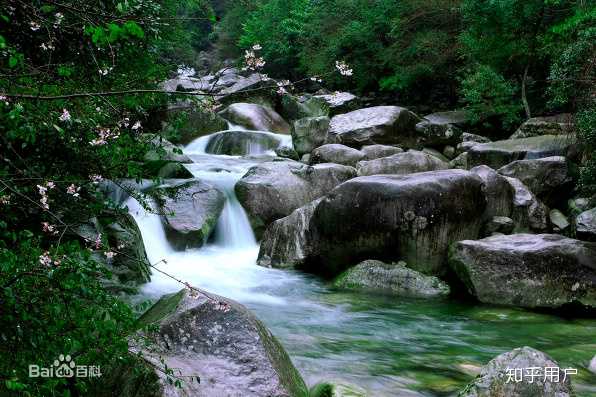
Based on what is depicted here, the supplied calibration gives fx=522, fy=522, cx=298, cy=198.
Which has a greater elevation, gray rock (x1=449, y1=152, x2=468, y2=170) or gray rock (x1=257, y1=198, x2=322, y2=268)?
gray rock (x1=449, y1=152, x2=468, y2=170)

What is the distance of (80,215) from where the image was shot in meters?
4.47

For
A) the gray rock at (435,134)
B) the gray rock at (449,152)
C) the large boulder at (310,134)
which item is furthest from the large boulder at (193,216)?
the gray rock at (449,152)

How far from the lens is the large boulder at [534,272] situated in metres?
7.16

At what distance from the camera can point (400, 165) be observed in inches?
464

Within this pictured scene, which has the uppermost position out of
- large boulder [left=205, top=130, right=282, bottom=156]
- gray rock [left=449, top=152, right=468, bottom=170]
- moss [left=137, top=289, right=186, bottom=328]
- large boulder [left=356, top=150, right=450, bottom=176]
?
large boulder [left=205, top=130, right=282, bottom=156]

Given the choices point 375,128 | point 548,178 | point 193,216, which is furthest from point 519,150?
point 193,216

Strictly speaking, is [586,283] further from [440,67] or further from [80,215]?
[440,67]

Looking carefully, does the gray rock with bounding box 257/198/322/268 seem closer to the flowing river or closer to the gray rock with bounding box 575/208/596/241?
the flowing river

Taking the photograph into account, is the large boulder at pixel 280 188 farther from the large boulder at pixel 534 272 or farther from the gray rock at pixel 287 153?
the gray rock at pixel 287 153

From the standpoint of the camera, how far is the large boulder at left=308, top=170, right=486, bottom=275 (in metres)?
8.35

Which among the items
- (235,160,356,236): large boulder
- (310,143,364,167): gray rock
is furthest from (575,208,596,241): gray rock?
(310,143,364,167): gray rock

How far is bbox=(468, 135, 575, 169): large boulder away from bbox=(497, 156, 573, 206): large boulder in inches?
46.2

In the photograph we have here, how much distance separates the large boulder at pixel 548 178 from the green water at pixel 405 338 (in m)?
4.58

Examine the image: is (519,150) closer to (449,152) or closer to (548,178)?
(548,178)
